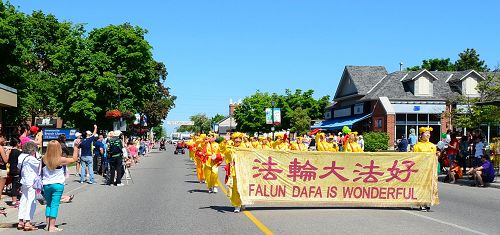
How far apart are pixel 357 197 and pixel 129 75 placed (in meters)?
41.3

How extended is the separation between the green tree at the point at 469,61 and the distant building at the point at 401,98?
3948 centimetres

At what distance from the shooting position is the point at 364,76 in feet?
208

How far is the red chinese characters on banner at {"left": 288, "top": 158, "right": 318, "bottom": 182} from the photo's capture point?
42.7 ft

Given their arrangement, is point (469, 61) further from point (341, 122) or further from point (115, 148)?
point (115, 148)

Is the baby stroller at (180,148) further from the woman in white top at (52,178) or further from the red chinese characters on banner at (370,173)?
the woman in white top at (52,178)

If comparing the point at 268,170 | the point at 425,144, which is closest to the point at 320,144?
the point at 425,144

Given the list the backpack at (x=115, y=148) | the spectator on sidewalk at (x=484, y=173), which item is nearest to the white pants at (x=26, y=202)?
the backpack at (x=115, y=148)

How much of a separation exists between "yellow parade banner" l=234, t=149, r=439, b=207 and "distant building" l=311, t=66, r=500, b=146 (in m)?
39.2

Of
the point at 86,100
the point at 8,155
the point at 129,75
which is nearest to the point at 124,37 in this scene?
the point at 129,75

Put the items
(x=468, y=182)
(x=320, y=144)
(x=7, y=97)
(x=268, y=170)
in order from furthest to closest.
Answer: (x=7, y=97) < (x=468, y=182) < (x=320, y=144) < (x=268, y=170)

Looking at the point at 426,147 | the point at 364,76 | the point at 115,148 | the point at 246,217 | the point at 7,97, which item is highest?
the point at 364,76

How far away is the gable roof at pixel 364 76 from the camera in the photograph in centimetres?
6148

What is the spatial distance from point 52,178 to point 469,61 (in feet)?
323

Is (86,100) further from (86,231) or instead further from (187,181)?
(86,231)
